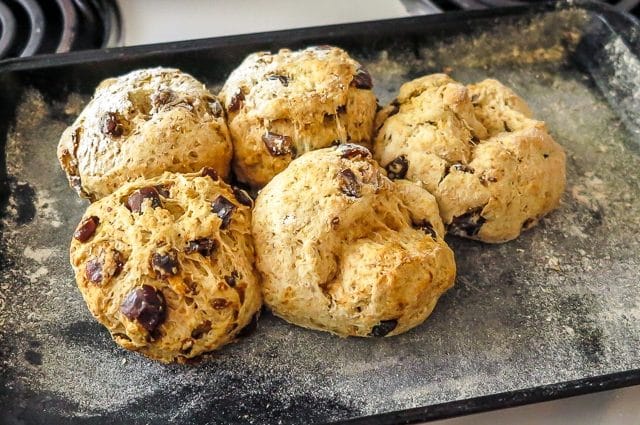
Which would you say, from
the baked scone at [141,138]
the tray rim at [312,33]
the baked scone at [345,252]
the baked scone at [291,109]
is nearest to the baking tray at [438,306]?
the tray rim at [312,33]

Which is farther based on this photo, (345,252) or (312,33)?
(312,33)

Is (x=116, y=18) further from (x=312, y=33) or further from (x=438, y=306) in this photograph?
(x=438, y=306)

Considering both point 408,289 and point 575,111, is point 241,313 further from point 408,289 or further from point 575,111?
point 575,111

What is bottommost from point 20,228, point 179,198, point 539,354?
point 539,354

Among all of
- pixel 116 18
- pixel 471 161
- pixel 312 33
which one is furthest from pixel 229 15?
pixel 471 161

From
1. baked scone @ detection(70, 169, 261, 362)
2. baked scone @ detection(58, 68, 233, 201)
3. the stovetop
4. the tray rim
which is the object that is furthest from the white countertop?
baked scone @ detection(70, 169, 261, 362)

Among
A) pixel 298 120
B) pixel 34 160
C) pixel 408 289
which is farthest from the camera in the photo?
pixel 34 160

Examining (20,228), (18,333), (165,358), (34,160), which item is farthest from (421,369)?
(34,160)
